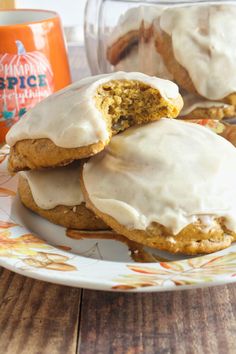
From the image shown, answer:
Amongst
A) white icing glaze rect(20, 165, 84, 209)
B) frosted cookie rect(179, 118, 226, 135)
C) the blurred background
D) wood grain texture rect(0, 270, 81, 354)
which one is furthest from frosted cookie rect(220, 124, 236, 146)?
the blurred background

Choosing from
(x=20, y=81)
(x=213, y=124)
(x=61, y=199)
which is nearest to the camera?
(x=61, y=199)

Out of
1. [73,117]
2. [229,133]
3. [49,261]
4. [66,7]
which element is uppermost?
[73,117]

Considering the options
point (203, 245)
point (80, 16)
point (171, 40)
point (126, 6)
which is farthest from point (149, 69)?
point (80, 16)

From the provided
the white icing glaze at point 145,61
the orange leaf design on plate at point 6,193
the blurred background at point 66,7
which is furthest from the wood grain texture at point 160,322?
the blurred background at point 66,7

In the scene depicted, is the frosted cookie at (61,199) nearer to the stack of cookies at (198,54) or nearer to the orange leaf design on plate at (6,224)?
the orange leaf design on plate at (6,224)

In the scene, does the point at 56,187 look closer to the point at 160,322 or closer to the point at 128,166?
the point at 128,166

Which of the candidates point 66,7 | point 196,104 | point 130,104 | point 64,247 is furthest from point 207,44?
point 66,7

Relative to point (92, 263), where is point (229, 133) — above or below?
below

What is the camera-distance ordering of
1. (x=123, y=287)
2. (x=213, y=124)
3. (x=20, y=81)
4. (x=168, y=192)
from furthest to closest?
(x=20, y=81)
(x=213, y=124)
(x=168, y=192)
(x=123, y=287)
